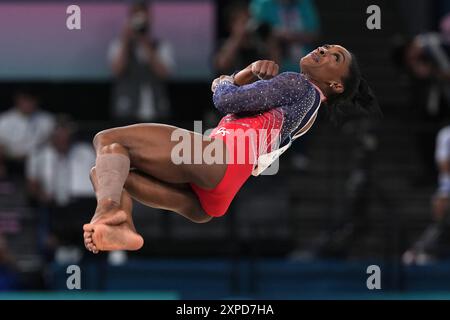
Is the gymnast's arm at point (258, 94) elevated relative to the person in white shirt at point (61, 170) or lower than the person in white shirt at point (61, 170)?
elevated

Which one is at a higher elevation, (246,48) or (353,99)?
(246,48)

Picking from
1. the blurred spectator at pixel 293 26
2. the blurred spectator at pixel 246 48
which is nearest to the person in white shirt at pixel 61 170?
the blurred spectator at pixel 246 48

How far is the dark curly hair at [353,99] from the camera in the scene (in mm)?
7863

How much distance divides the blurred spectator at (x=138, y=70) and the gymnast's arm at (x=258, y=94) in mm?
4429

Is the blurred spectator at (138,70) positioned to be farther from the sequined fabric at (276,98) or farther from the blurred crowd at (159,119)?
the sequined fabric at (276,98)

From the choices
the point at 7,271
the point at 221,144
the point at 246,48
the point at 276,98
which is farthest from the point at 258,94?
the point at 7,271

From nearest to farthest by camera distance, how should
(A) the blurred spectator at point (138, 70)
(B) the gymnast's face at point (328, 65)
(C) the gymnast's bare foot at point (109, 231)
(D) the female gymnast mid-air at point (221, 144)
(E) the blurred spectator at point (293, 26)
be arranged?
(C) the gymnast's bare foot at point (109, 231) → (D) the female gymnast mid-air at point (221, 144) → (B) the gymnast's face at point (328, 65) → (E) the blurred spectator at point (293, 26) → (A) the blurred spectator at point (138, 70)

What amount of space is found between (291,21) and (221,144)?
490 cm

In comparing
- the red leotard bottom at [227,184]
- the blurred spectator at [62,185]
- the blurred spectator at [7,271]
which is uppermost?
the red leotard bottom at [227,184]

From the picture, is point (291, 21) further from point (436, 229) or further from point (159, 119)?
point (436, 229)

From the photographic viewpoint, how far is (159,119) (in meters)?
12.1
